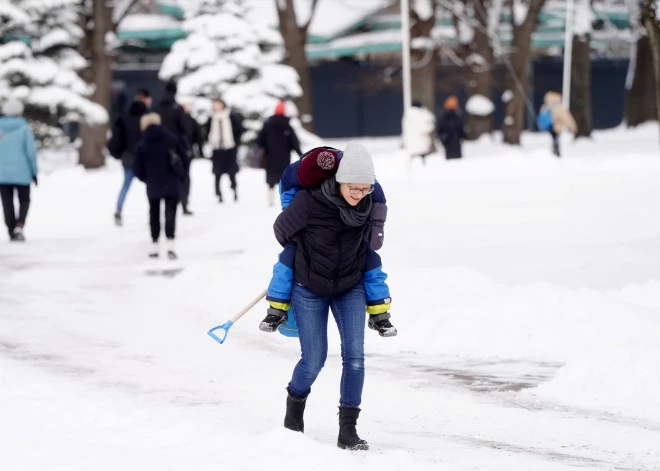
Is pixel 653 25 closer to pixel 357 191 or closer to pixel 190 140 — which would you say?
pixel 190 140

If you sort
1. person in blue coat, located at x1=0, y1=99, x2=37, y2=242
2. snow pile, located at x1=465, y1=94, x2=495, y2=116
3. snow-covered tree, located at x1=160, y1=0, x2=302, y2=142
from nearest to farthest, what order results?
person in blue coat, located at x1=0, y1=99, x2=37, y2=242 → snow-covered tree, located at x1=160, y1=0, x2=302, y2=142 → snow pile, located at x1=465, y1=94, x2=495, y2=116

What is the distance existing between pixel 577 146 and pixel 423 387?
28.0 meters

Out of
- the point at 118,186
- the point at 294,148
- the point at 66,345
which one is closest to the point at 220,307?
the point at 66,345

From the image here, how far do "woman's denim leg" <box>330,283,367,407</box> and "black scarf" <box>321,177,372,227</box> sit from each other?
0.42 m

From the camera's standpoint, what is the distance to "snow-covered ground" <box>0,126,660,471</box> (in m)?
6.44

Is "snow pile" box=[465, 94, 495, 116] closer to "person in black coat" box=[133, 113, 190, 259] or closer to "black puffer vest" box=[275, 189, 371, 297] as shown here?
"person in black coat" box=[133, 113, 190, 259]

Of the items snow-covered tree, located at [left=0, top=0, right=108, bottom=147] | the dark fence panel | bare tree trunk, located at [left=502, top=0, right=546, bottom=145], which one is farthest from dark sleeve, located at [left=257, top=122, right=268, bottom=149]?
the dark fence panel

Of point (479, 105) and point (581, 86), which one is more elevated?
point (581, 86)

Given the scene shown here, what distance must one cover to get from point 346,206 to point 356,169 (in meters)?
0.22

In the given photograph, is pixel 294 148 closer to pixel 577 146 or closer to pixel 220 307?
pixel 220 307

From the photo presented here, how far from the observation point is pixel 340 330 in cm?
634

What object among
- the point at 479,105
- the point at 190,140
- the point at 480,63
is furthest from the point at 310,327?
the point at 479,105

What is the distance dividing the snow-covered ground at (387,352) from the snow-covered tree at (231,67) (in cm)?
1329

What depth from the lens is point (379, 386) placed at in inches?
332
